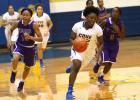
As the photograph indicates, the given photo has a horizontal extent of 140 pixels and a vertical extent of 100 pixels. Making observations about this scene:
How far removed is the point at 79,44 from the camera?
7.84m

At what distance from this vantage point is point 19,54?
913cm

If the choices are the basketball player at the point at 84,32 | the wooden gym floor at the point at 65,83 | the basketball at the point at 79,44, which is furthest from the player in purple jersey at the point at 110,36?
the basketball at the point at 79,44

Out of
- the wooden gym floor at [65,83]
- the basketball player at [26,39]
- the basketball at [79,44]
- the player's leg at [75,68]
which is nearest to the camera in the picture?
the basketball at [79,44]

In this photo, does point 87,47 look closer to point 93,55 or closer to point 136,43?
point 93,55

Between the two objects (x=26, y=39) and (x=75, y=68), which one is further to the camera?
(x=26, y=39)

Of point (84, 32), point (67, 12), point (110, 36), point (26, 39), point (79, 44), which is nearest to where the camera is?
point (79, 44)

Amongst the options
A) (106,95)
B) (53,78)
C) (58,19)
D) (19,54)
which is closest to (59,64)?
(53,78)

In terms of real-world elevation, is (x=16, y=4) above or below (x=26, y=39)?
below

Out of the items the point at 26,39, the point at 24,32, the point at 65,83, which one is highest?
the point at 24,32

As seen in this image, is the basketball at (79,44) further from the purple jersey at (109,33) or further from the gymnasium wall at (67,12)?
the gymnasium wall at (67,12)

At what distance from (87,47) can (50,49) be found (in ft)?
33.1

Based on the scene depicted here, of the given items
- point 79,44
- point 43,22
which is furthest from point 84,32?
point 43,22

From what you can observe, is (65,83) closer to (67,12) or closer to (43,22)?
(43,22)

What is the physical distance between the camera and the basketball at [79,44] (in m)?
7.90
